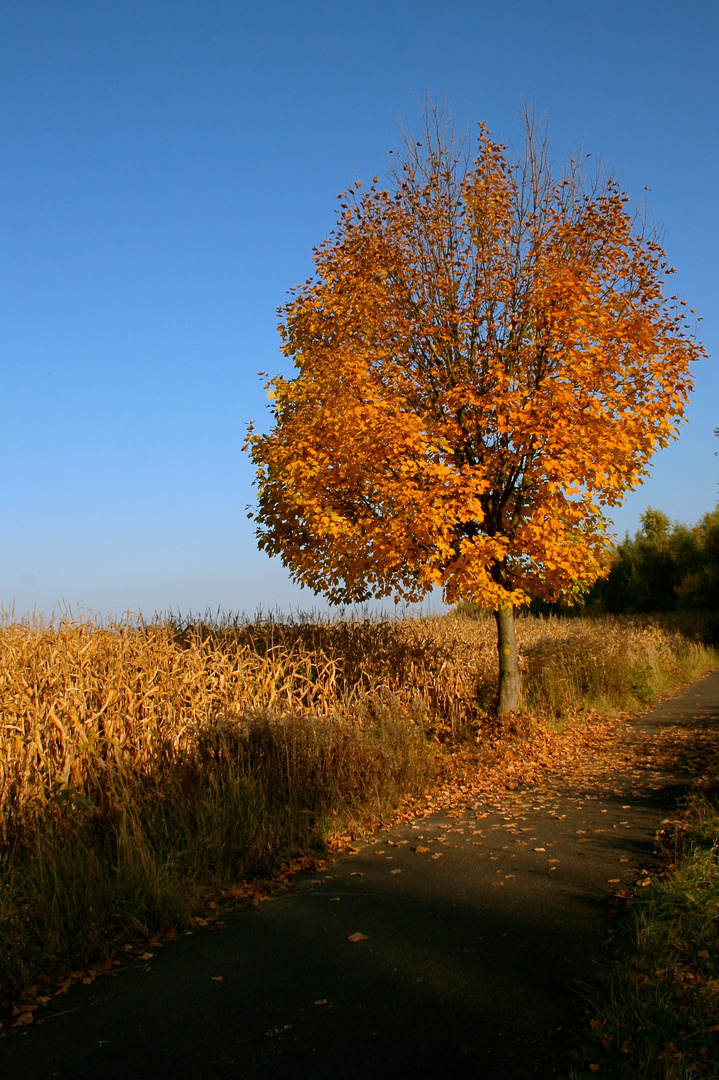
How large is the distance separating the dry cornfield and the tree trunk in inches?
19.2

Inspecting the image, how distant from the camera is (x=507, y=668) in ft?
42.2

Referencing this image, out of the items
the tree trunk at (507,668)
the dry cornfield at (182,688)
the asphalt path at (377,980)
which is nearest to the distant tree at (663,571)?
the dry cornfield at (182,688)

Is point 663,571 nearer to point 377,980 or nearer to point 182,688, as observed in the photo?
point 182,688

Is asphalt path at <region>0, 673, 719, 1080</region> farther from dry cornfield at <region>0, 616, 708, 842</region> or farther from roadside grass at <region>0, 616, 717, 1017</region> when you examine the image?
dry cornfield at <region>0, 616, 708, 842</region>

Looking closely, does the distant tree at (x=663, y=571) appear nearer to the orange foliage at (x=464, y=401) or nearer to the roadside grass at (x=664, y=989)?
the orange foliage at (x=464, y=401)

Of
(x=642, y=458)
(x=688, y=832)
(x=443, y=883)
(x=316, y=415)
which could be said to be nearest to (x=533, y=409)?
(x=642, y=458)

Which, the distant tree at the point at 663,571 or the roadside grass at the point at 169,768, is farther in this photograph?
the distant tree at the point at 663,571

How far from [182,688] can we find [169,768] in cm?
131

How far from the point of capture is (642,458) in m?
11.7

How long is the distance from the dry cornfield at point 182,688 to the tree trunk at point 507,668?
488 millimetres

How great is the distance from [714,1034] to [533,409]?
8454 mm

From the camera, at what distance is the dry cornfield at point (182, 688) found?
7.24 meters

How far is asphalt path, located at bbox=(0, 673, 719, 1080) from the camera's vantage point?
3764 millimetres

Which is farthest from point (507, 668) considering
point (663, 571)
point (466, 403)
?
point (663, 571)
